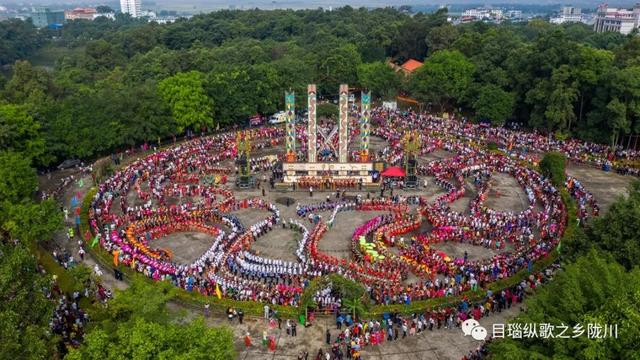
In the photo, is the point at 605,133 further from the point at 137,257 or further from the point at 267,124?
the point at 137,257

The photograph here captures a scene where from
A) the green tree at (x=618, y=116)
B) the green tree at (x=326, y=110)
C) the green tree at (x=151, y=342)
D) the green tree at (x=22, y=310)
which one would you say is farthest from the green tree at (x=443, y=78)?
the green tree at (x=151, y=342)

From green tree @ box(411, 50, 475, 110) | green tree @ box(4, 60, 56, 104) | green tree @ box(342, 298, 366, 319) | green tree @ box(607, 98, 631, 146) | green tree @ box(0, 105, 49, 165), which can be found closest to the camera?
green tree @ box(342, 298, 366, 319)

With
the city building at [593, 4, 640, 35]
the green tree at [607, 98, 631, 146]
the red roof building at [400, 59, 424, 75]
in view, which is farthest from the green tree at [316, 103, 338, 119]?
the city building at [593, 4, 640, 35]

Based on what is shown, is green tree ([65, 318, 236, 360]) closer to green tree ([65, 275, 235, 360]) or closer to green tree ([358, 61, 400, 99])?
green tree ([65, 275, 235, 360])

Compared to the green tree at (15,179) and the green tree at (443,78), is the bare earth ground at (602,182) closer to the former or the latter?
the green tree at (443,78)

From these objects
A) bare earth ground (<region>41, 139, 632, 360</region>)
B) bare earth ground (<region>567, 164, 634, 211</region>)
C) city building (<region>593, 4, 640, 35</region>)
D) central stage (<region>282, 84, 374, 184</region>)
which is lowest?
bare earth ground (<region>41, 139, 632, 360</region>)
